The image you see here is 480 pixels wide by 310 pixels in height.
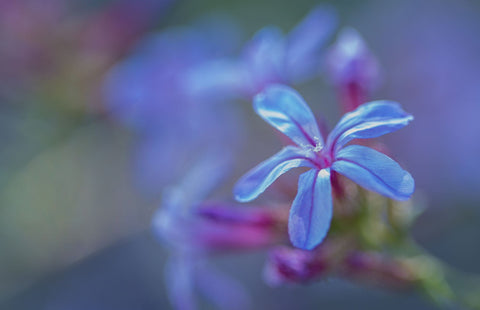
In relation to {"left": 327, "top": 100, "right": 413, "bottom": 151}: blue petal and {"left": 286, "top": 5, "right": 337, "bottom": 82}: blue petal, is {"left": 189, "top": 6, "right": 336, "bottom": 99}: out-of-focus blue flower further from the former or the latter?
{"left": 327, "top": 100, "right": 413, "bottom": 151}: blue petal

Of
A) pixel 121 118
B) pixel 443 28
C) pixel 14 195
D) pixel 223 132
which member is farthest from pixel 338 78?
pixel 443 28

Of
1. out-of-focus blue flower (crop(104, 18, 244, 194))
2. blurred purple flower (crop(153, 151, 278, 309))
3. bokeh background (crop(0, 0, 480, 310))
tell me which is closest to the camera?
blurred purple flower (crop(153, 151, 278, 309))

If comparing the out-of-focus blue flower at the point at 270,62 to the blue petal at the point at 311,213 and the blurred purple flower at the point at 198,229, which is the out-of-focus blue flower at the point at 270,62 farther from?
the blue petal at the point at 311,213

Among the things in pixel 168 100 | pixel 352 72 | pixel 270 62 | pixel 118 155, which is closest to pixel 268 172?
pixel 352 72

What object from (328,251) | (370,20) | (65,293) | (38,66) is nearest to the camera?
(328,251)

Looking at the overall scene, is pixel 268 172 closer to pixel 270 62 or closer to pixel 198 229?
pixel 198 229

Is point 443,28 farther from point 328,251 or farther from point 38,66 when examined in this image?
point 328,251

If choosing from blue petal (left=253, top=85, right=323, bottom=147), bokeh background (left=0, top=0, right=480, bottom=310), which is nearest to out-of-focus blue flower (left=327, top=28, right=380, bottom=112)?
blue petal (left=253, top=85, right=323, bottom=147)
